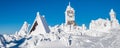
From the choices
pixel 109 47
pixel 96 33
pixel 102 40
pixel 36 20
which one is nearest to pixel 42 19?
pixel 36 20

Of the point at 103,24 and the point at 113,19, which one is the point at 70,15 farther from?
the point at 103,24

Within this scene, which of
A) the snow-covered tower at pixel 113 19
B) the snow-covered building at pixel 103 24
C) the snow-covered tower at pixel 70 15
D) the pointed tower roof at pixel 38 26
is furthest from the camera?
the snow-covered tower at pixel 70 15

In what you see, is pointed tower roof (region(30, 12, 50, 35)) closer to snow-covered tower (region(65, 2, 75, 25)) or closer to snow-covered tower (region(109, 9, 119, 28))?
snow-covered tower (region(109, 9, 119, 28))

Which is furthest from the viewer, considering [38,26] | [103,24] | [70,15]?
[70,15]

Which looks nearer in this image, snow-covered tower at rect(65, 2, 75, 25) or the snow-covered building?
the snow-covered building

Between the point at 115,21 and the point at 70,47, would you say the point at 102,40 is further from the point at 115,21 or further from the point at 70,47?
the point at 115,21

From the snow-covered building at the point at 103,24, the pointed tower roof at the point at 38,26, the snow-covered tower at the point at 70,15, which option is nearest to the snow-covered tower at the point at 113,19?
the snow-covered building at the point at 103,24

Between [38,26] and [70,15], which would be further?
[70,15]

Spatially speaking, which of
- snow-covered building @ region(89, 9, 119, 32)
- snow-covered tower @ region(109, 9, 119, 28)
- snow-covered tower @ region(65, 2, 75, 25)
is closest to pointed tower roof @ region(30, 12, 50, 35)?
snow-covered building @ region(89, 9, 119, 32)

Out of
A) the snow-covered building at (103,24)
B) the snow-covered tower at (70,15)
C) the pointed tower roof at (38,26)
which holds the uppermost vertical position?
the snow-covered tower at (70,15)

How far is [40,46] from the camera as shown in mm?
36000

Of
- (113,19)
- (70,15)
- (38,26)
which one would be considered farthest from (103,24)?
(70,15)

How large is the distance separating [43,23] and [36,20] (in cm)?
170

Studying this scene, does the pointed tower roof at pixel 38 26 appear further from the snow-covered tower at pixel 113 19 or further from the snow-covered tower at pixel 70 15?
the snow-covered tower at pixel 70 15
